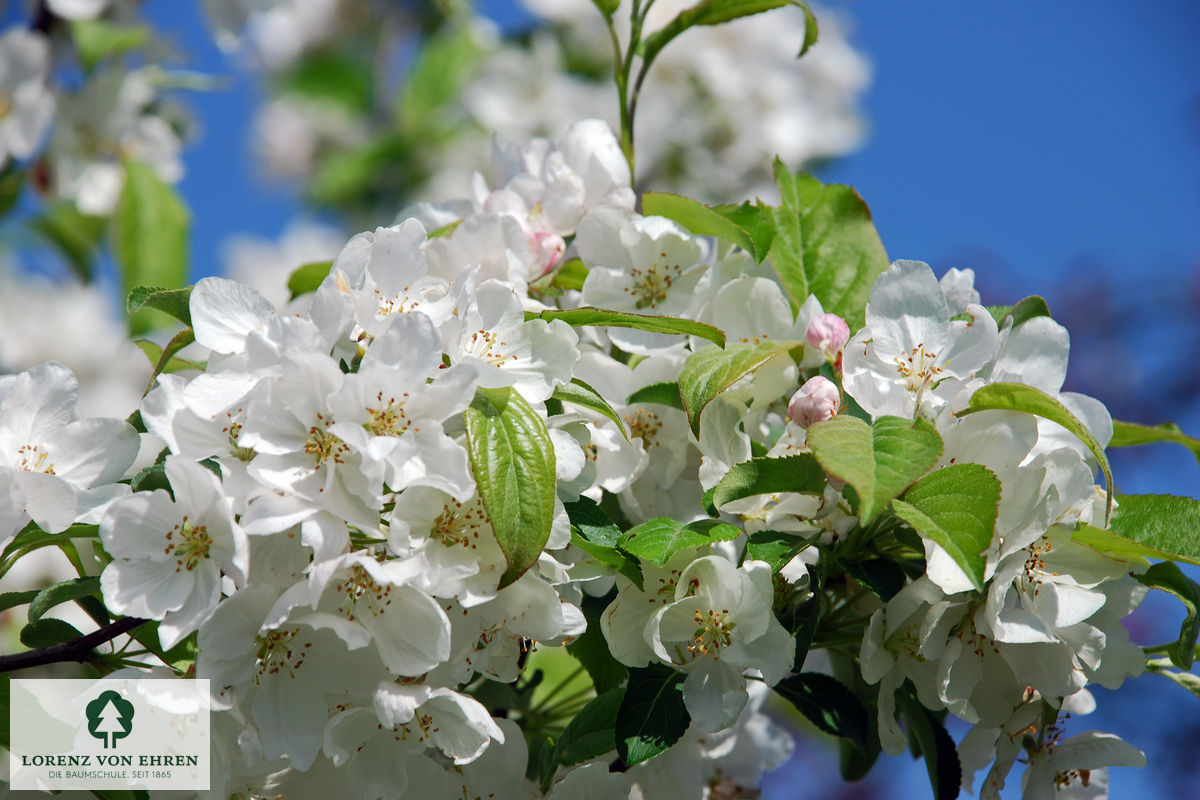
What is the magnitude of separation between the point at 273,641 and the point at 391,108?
14.8 feet

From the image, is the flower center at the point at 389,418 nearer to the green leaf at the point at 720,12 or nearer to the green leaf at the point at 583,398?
the green leaf at the point at 583,398

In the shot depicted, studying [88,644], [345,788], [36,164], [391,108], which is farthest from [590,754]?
[391,108]

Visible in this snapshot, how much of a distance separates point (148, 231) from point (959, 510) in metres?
2.14

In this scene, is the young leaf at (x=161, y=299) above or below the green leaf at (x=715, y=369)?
above

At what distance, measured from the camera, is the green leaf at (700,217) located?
119 cm

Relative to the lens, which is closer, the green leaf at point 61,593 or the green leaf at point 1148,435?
the green leaf at point 61,593

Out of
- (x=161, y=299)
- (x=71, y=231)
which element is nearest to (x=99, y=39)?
(x=71, y=231)

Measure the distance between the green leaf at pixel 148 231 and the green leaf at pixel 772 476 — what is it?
5.96 ft

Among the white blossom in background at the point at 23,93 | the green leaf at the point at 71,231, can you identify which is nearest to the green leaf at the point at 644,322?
the white blossom in background at the point at 23,93

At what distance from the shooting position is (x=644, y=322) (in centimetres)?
106

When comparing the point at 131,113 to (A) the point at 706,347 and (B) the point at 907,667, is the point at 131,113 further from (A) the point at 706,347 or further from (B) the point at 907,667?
(B) the point at 907,667

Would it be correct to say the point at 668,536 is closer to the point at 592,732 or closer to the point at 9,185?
the point at 592,732

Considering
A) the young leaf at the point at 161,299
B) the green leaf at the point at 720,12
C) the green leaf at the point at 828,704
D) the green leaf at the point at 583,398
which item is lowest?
the green leaf at the point at 828,704

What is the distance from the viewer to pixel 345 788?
44.0 inches
